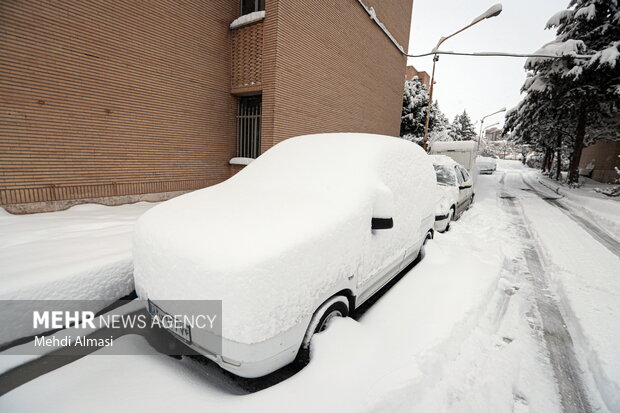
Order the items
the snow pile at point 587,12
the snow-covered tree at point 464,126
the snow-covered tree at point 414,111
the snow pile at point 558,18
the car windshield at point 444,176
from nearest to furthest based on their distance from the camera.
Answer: the car windshield at point 444,176 → the snow pile at point 587,12 → the snow pile at point 558,18 → the snow-covered tree at point 414,111 → the snow-covered tree at point 464,126

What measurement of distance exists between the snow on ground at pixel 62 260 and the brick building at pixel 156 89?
5.10 feet

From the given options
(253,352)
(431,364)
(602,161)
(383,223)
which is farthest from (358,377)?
(602,161)

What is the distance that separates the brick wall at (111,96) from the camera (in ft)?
15.8

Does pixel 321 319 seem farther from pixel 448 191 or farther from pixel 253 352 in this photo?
pixel 448 191

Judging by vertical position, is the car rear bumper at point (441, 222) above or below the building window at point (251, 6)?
below

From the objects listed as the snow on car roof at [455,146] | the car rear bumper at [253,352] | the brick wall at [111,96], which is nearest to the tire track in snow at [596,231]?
the snow on car roof at [455,146]

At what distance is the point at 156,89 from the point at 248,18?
333 centimetres

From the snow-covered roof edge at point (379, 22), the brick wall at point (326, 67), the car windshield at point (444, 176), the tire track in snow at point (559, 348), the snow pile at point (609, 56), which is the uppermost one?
the snow-covered roof edge at point (379, 22)

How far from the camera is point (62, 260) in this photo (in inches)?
114

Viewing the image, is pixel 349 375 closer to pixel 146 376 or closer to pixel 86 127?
pixel 146 376

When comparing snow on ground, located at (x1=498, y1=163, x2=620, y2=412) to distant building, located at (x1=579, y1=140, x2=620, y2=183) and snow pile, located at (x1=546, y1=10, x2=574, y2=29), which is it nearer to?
snow pile, located at (x1=546, y1=10, x2=574, y2=29)

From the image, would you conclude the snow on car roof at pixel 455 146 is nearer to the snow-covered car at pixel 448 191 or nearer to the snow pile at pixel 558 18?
the snow-covered car at pixel 448 191

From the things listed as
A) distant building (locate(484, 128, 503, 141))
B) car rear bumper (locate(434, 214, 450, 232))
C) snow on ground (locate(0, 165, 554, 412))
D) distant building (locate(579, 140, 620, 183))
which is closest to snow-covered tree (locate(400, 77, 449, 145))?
distant building (locate(579, 140, 620, 183))

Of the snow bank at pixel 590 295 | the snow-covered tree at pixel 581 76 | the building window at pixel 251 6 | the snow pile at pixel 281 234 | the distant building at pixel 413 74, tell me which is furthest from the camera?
the distant building at pixel 413 74
